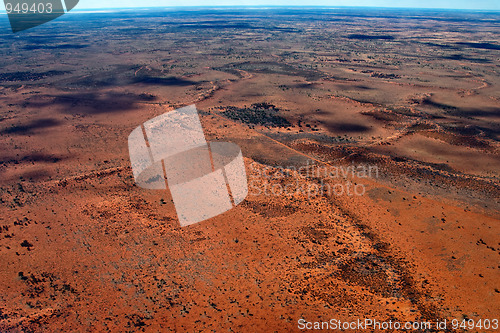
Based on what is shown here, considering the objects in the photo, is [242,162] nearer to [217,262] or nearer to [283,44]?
[217,262]

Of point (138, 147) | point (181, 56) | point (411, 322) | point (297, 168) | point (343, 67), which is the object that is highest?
point (181, 56)

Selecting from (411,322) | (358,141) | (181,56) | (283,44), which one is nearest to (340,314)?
(411,322)

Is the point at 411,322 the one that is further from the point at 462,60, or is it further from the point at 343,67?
the point at 462,60

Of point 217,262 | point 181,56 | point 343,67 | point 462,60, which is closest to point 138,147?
→ point 217,262

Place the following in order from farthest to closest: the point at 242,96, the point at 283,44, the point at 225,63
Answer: the point at 283,44
the point at 225,63
the point at 242,96

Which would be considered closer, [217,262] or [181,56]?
[217,262]

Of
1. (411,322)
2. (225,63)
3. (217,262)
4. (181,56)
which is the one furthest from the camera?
(181,56)

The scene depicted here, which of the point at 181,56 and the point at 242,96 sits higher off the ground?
the point at 181,56
